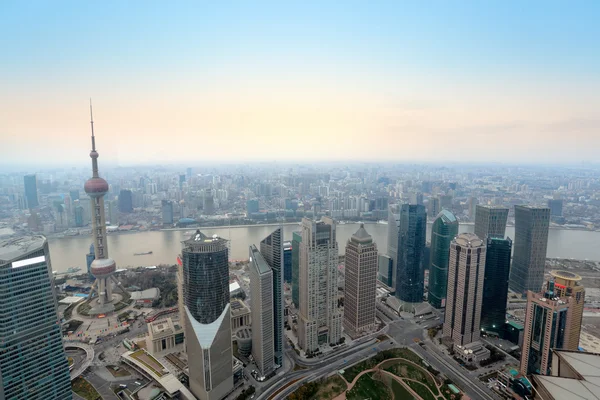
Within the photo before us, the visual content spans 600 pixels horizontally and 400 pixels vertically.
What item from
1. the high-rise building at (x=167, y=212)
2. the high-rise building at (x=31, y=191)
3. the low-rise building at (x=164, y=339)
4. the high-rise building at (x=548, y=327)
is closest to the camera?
the high-rise building at (x=548, y=327)

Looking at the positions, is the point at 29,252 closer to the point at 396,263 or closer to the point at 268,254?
the point at 268,254

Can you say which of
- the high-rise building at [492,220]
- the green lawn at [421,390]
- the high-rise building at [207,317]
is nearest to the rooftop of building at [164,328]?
the high-rise building at [207,317]

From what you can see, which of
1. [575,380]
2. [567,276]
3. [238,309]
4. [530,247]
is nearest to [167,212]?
[238,309]

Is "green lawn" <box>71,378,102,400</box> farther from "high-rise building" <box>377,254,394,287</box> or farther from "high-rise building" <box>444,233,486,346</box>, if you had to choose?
"high-rise building" <box>377,254,394,287</box>

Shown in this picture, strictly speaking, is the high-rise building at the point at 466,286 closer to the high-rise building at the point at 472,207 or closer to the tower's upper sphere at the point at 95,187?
the tower's upper sphere at the point at 95,187

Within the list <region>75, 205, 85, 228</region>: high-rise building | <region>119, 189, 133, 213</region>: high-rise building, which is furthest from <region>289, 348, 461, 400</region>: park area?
<region>119, 189, 133, 213</region>: high-rise building

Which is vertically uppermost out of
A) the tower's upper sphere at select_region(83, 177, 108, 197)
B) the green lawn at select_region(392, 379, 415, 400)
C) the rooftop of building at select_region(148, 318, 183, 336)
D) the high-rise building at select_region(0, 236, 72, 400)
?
the tower's upper sphere at select_region(83, 177, 108, 197)
